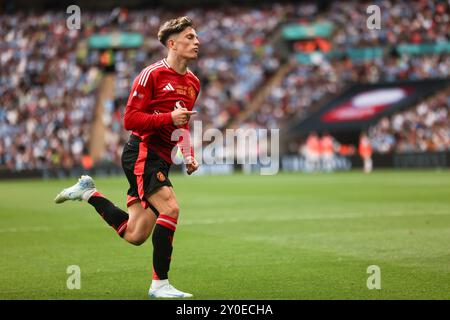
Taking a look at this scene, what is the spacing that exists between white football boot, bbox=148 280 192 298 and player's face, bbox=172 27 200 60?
226 cm

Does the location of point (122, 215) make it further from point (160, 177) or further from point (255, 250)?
point (255, 250)

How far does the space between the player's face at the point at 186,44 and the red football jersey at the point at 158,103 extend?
0.20m

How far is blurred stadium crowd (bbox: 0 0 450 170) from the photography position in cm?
3869

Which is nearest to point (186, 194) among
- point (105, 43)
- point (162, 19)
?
point (105, 43)

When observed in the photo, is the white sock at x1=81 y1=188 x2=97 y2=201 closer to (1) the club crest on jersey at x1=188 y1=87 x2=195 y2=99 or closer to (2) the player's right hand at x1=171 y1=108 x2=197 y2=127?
(1) the club crest on jersey at x1=188 y1=87 x2=195 y2=99

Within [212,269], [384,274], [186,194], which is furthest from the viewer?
[186,194]

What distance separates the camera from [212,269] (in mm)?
9242

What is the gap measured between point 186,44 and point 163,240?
1963mm

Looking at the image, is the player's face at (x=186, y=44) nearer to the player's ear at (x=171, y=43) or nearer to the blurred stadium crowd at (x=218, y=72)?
the player's ear at (x=171, y=43)

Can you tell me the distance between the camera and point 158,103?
25.9 ft

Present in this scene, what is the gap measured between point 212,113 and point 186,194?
1986cm

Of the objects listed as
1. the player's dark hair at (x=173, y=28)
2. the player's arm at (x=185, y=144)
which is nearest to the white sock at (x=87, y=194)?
the player's arm at (x=185, y=144)

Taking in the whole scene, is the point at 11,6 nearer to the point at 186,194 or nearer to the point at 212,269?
the point at 186,194

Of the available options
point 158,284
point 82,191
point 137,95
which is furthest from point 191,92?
point 158,284
